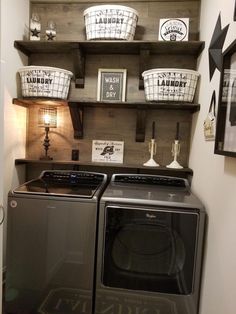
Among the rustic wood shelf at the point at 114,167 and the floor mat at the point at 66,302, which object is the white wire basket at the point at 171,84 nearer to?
the rustic wood shelf at the point at 114,167

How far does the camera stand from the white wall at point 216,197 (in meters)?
1.17

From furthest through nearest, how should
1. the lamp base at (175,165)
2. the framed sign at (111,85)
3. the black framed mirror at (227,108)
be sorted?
the framed sign at (111,85) → the lamp base at (175,165) → the black framed mirror at (227,108)

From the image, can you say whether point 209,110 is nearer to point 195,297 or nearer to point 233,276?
point 233,276

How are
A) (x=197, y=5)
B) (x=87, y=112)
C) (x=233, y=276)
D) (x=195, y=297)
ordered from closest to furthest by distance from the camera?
(x=233, y=276) < (x=195, y=297) < (x=197, y=5) < (x=87, y=112)

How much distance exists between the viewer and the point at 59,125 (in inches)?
94.2

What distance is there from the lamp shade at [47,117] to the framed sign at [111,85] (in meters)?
0.43

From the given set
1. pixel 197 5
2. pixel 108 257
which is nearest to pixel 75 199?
pixel 108 257

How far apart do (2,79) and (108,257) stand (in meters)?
1.22

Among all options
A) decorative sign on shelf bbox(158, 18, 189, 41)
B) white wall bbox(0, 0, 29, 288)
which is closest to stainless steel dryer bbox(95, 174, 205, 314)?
white wall bbox(0, 0, 29, 288)

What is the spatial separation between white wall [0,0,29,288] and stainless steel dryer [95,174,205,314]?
3.04ft

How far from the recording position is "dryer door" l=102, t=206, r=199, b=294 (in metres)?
1.60

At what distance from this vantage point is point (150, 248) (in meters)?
1.66

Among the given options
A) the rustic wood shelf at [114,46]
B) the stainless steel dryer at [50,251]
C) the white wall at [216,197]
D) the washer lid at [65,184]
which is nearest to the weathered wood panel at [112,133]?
the washer lid at [65,184]

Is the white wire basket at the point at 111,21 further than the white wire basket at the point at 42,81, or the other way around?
the white wire basket at the point at 42,81
